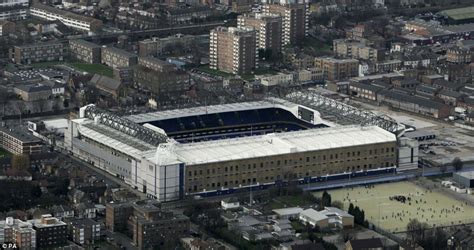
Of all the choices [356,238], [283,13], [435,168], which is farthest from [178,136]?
[283,13]

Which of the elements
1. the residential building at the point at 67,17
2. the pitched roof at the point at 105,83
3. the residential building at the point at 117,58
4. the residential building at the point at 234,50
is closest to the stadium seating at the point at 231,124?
the pitched roof at the point at 105,83

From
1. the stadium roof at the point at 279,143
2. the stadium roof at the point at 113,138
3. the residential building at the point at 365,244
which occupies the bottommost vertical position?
the residential building at the point at 365,244

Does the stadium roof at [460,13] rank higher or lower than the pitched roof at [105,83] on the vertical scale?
higher

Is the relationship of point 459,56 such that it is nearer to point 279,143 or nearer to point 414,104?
point 414,104

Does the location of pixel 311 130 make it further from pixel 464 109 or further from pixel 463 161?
pixel 464 109

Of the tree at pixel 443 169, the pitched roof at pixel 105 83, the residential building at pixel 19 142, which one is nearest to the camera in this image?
the tree at pixel 443 169

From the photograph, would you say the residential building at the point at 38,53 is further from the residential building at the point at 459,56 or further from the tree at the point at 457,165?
the tree at the point at 457,165
